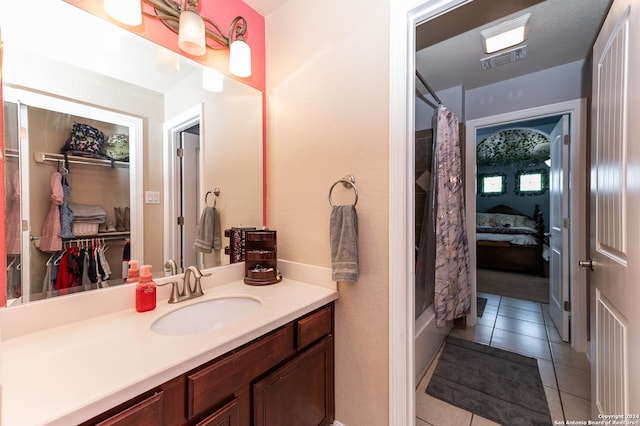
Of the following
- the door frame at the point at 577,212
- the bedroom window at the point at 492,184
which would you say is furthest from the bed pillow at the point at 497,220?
the door frame at the point at 577,212

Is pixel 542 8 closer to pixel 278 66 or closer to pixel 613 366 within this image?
pixel 278 66

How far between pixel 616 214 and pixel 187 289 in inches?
69.7

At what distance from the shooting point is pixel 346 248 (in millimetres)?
1205

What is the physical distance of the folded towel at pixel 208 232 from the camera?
1399mm

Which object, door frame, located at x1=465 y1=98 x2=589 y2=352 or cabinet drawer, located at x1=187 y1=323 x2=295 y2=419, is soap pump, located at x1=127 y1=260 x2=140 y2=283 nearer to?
cabinet drawer, located at x1=187 y1=323 x2=295 y2=419

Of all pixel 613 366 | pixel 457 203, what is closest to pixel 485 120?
pixel 457 203

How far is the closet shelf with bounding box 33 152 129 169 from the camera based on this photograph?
92 cm

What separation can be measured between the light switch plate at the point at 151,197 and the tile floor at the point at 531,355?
190cm

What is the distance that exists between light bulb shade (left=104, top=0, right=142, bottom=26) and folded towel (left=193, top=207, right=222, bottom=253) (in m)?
0.88

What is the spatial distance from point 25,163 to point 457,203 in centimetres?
244

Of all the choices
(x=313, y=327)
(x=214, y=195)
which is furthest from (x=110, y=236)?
(x=313, y=327)

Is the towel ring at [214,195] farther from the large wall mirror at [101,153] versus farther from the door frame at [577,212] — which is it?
the door frame at [577,212]

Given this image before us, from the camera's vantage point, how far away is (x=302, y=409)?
112 centimetres

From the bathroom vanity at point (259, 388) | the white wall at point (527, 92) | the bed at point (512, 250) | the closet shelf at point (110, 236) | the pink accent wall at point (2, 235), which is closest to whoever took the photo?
the bathroom vanity at point (259, 388)
